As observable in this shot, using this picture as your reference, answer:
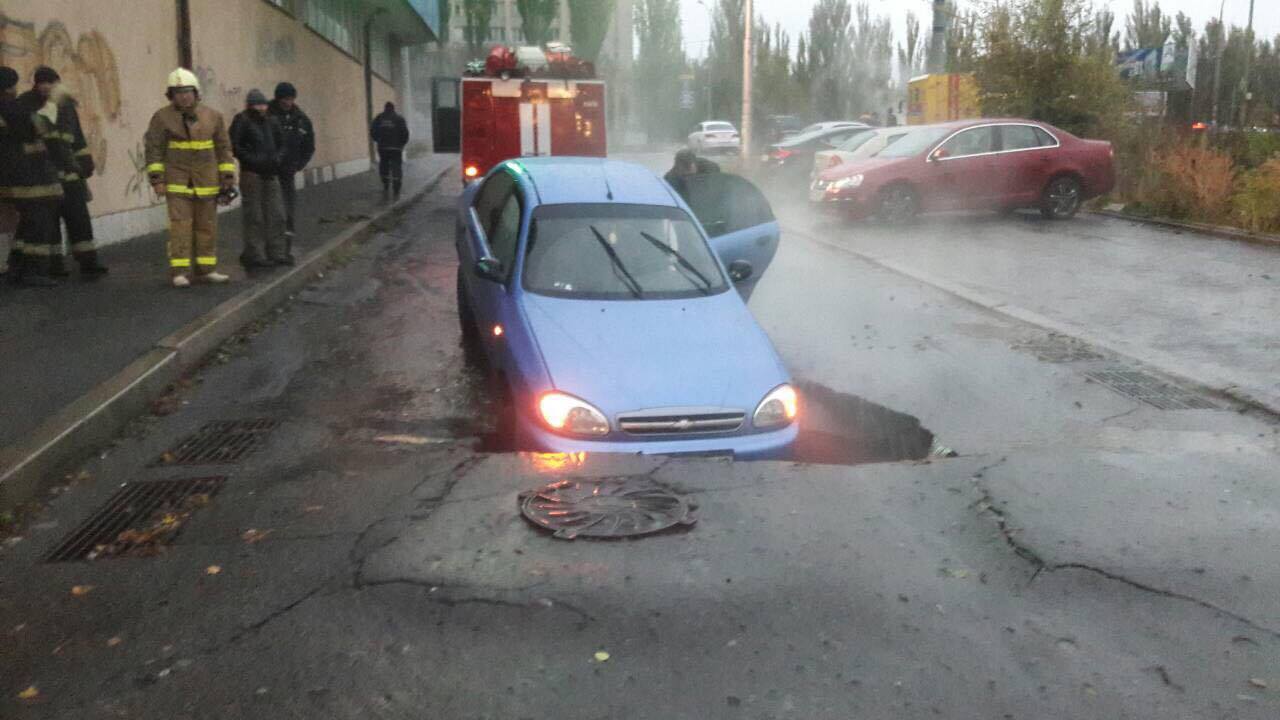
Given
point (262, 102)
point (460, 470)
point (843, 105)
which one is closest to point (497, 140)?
point (262, 102)

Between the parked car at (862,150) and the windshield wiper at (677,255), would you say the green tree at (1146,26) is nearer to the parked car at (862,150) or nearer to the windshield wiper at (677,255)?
the parked car at (862,150)

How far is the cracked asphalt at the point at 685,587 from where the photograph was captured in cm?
340

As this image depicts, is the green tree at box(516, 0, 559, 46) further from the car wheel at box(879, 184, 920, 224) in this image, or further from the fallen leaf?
the fallen leaf

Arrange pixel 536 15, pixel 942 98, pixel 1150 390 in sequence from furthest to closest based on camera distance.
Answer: pixel 536 15
pixel 942 98
pixel 1150 390

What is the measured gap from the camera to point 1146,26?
58125mm

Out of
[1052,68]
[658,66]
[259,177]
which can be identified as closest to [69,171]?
[259,177]

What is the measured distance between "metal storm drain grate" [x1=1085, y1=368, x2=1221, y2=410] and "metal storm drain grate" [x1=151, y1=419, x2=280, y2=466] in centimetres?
545

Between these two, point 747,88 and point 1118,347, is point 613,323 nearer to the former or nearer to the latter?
point 1118,347

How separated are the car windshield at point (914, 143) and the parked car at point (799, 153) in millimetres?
5296

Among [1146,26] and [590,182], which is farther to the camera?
[1146,26]

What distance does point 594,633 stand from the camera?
148 inches

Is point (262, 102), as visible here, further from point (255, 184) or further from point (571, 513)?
point (571, 513)

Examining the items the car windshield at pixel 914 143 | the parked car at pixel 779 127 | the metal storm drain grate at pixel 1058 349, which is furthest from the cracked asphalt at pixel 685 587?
the parked car at pixel 779 127

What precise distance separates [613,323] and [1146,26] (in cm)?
6068
